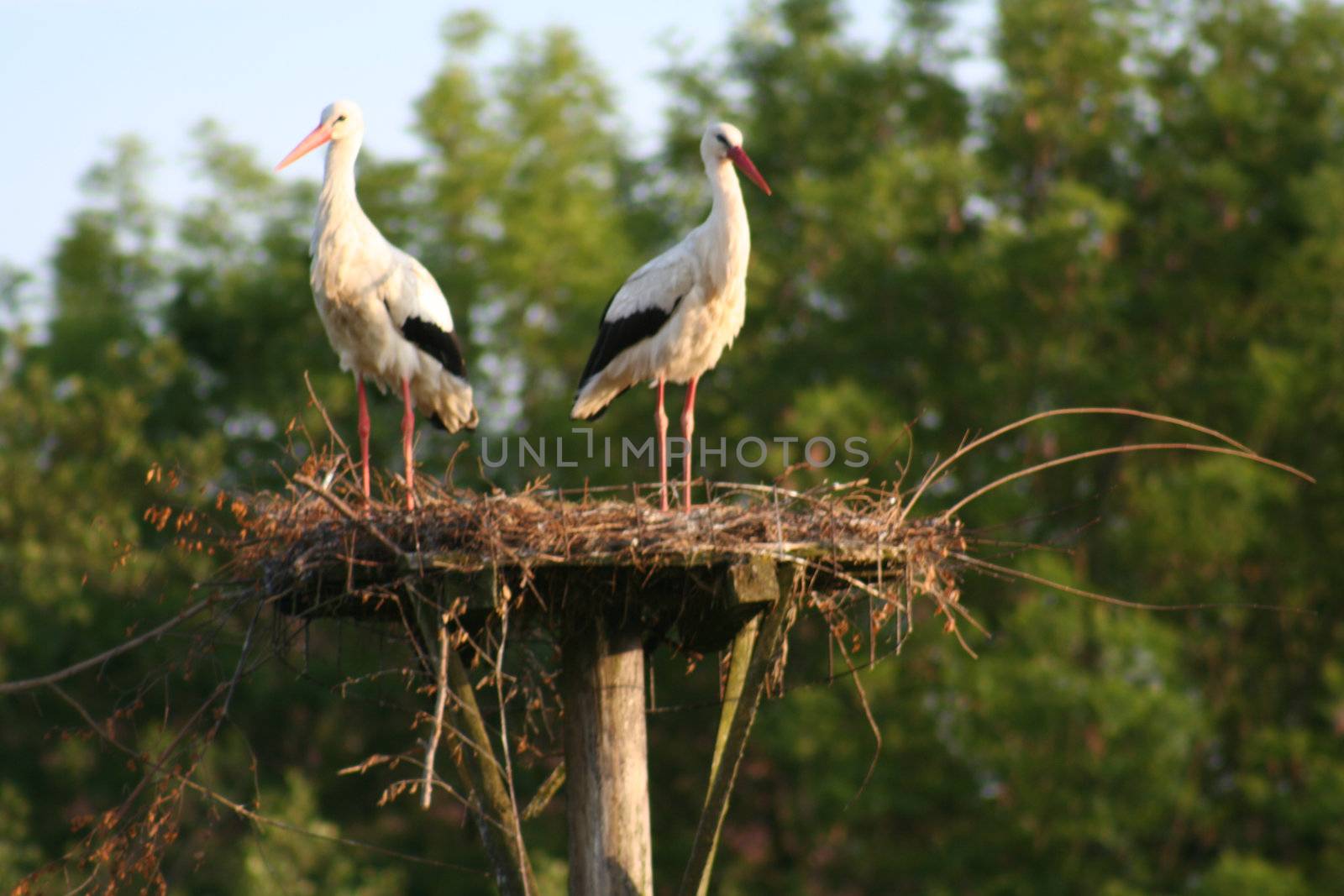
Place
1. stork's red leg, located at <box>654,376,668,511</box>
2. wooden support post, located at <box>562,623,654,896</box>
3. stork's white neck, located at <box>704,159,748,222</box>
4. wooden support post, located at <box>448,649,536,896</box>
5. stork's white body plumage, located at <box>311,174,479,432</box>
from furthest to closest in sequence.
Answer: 1. stork's white body plumage, located at <box>311,174,479,432</box>
2. stork's white neck, located at <box>704,159,748,222</box>
3. stork's red leg, located at <box>654,376,668,511</box>
4. wooden support post, located at <box>562,623,654,896</box>
5. wooden support post, located at <box>448,649,536,896</box>

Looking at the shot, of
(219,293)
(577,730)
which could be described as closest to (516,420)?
(219,293)

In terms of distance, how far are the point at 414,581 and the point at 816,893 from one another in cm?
1357

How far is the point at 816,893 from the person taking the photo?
60.3 feet

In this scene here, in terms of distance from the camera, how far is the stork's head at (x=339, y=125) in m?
8.71

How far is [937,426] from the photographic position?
63.4 ft

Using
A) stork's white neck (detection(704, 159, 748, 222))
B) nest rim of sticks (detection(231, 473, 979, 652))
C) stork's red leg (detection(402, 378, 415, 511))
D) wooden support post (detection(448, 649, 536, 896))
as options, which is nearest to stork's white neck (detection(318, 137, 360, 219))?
stork's red leg (detection(402, 378, 415, 511))

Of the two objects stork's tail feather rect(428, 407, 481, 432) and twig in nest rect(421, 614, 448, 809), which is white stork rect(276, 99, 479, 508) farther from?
twig in nest rect(421, 614, 448, 809)

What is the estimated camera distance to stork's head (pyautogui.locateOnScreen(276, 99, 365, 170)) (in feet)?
28.6

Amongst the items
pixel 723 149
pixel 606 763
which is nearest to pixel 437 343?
pixel 723 149

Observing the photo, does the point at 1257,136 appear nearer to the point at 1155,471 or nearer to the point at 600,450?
the point at 1155,471

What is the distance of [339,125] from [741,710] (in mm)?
4136

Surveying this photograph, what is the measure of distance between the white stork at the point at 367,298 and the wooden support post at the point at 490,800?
2386 millimetres

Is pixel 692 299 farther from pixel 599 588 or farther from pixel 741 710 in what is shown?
pixel 741 710

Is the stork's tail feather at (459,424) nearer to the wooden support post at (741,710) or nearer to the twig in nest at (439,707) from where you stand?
the wooden support post at (741,710)
